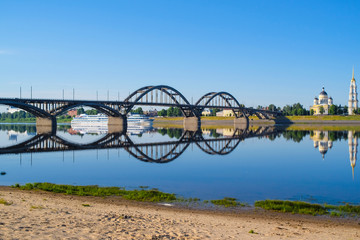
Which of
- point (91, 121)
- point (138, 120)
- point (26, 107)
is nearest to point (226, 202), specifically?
point (26, 107)

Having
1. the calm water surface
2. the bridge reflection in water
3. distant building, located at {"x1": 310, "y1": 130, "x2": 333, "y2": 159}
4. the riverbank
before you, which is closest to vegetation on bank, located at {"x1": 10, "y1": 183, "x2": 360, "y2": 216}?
the calm water surface

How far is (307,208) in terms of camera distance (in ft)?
41.5

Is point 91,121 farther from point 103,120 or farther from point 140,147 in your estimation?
point 140,147

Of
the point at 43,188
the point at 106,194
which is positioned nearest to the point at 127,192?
the point at 106,194

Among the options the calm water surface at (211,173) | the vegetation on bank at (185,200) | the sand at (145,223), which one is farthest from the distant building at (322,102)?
the sand at (145,223)

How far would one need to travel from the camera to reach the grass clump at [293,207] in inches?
486

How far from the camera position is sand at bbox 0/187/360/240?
849 centimetres

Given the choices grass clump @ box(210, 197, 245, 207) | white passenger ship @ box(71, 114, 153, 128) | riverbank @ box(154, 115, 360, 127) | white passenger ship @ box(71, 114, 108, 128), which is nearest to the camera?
grass clump @ box(210, 197, 245, 207)

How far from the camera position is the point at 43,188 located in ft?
52.1

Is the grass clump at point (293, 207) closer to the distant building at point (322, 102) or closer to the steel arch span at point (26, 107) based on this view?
the steel arch span at point (26, 107)

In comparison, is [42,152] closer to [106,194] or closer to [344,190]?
[106,194]

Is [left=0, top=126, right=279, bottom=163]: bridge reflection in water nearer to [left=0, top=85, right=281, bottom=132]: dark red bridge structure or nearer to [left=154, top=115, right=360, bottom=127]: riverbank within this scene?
[left=0, top=85, right=281, bottom=132]: dark red bridge structure

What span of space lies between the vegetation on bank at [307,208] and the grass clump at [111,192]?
3952mm

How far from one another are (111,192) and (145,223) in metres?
6.04
